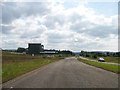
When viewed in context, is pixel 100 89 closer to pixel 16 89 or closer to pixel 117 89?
pixel 117 89

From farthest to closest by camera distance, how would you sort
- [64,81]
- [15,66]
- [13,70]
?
1. [15,66]
2. [13,70]
3. [64,81]

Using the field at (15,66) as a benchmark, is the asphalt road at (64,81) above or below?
above

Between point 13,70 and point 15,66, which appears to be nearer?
point 13,70

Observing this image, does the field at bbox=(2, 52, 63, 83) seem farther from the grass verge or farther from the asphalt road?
the asphalt road

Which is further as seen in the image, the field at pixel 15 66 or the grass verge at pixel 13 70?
the field at pixel 15 66

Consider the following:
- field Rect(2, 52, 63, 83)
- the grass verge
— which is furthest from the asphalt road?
field Rect(2, 52, 63, 83)

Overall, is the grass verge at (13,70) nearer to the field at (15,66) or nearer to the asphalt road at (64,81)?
the field at (15,66)

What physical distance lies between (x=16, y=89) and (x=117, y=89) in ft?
16.6


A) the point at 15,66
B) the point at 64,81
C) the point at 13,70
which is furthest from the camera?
the point at 15,66

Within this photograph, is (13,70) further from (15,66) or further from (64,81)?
(64,81)

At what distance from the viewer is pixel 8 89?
1484 centimetres

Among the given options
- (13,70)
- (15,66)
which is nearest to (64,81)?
(13,70)

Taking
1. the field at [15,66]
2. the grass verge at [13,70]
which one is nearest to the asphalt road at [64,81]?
the grass verge at [13,70]

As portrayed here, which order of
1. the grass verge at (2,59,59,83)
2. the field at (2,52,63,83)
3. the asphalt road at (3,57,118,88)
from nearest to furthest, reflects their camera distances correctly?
the asphalt road at (3,57,118,88), the grass verge at (2,59,59,83), the field at (2,52,63,83)
